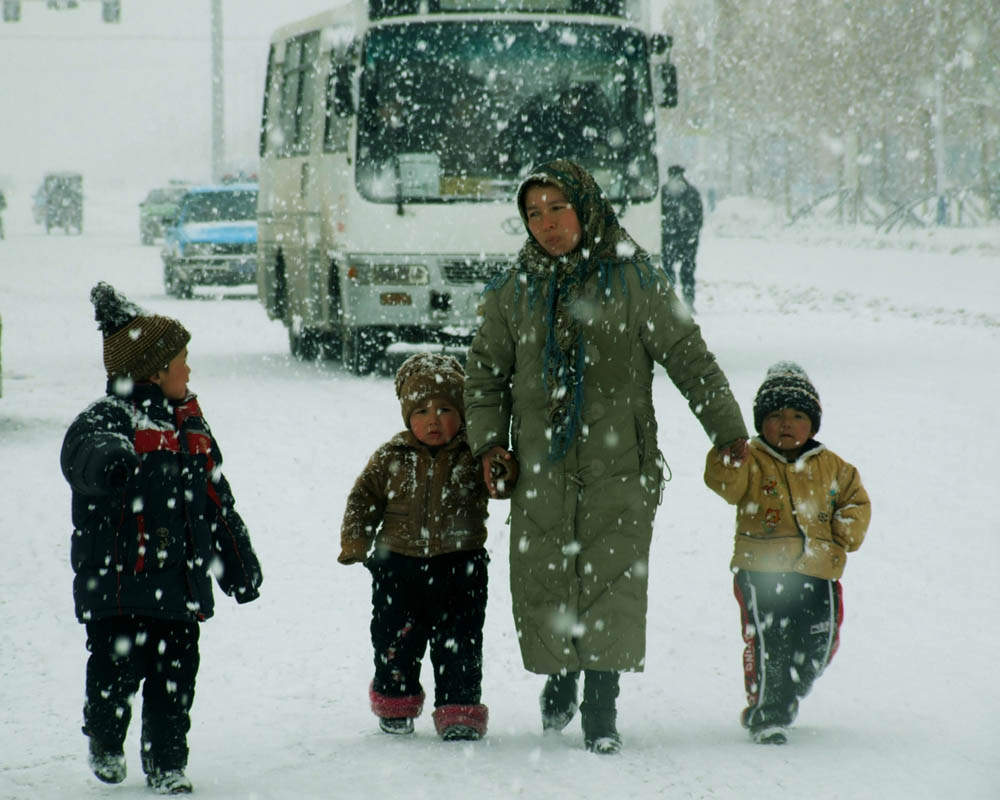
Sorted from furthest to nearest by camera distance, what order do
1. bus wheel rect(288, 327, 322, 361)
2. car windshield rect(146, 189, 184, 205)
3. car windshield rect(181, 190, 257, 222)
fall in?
car windshield rect(146, 189, 184, 205)
car windshield rect(181, 190, 257, 222)
bus wheel rect(288, 327, 322, 361)

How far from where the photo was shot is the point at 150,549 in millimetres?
3949

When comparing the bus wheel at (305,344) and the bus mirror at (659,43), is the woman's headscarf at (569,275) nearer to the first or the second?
the bus mirror at (659,43)

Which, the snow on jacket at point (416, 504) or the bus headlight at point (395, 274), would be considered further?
the bus headlight at point (395, 274)

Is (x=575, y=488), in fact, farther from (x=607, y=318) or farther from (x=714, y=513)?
(x=714, y=513)

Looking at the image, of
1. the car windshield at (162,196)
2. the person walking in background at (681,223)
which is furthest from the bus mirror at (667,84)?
the car windshield at (162,196)

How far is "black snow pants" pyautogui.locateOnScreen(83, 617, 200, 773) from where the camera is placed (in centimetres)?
401

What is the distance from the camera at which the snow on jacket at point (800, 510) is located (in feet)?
14.6

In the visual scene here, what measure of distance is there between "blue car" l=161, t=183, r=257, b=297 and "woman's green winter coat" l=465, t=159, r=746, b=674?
72.9ft

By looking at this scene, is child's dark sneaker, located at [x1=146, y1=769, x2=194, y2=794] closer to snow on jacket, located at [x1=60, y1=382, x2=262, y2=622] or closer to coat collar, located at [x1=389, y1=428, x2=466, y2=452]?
snow on jacket, located at [x1=60, y1=382, x2=262, y2=622]

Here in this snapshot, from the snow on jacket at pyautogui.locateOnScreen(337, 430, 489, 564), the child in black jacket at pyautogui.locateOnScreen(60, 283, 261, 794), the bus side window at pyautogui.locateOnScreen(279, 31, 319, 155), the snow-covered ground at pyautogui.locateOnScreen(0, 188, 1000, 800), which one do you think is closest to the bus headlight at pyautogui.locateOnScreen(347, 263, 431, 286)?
the snow-covered ground at pyautogui.locateOnScreen(0, 188, 1000, 800)

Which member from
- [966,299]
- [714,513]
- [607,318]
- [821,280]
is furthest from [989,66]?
[607,318]

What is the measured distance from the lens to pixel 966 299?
886 inches

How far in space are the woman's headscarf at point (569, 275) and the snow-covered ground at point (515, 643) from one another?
90 cm

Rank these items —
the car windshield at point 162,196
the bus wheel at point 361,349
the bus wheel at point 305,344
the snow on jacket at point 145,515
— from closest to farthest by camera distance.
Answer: the snow on jacket at point 145,515 < the bus wheel at point 361,349 < the bus wheel at point 305,344 < the car windshield at point 162,196
